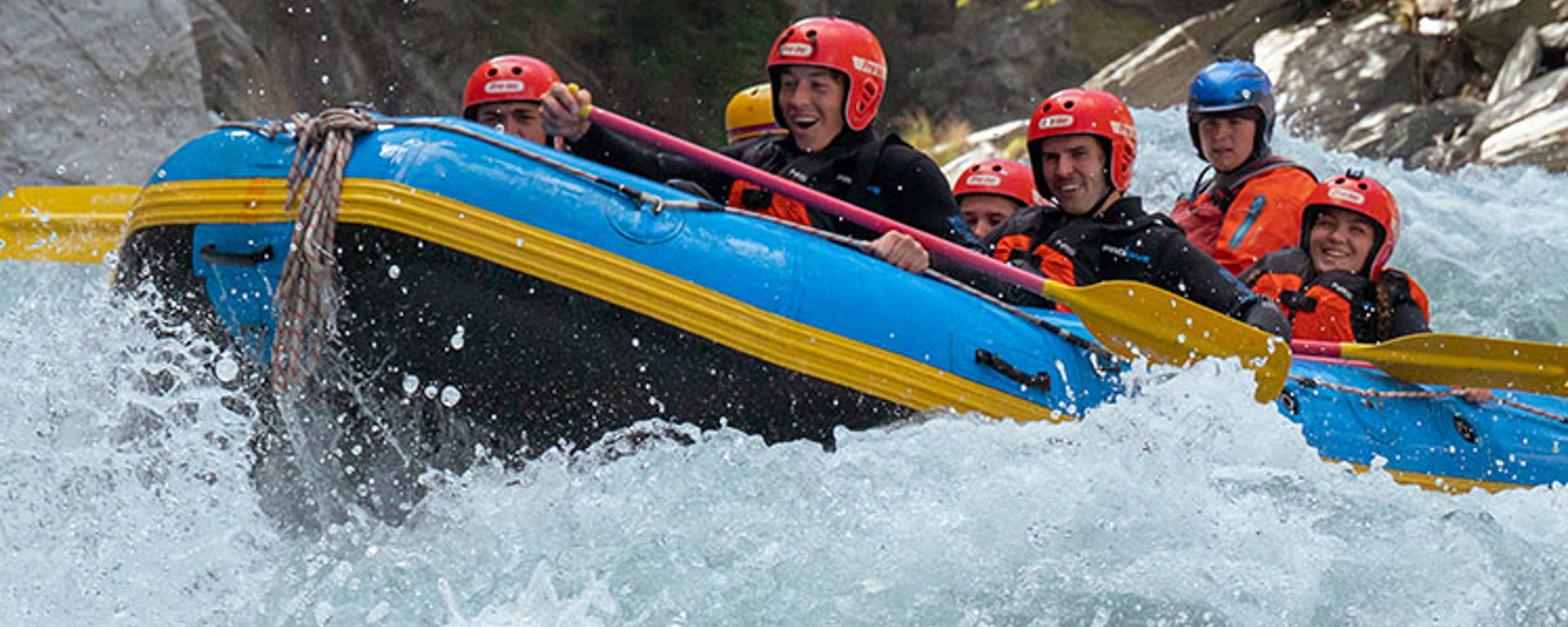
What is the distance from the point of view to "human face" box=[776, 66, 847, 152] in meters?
4.53

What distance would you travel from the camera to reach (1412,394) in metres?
4.68

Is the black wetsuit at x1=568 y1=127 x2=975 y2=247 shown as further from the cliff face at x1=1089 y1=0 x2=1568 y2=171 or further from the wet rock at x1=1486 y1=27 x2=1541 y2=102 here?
the wet rock at x1=1486 y1=27 x2=1541 y2=102

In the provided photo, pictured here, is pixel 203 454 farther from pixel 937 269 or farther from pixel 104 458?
pixel 937 269

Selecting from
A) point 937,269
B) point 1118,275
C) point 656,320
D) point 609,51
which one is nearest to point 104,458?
point 656,320

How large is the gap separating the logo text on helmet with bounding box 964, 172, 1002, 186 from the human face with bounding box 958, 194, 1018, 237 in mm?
46

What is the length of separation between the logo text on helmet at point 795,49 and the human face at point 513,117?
110 cm

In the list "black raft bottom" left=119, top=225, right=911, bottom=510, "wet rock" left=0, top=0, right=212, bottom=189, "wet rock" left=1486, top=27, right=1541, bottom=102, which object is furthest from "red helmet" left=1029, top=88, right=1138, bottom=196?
"wet rock" left=1486, top=27, right=1541, bottom=102

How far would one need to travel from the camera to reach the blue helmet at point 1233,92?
19.8 ft

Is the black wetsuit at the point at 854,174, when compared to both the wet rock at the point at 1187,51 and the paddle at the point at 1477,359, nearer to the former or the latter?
the paddle at the point at 1477,359

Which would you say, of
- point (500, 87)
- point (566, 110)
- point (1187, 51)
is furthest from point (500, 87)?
point (1187, 51)

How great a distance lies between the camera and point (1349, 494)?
12.4ft

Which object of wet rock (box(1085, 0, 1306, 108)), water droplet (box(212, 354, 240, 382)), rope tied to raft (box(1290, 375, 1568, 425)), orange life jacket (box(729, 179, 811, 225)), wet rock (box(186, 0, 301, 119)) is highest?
rope tied to raft (box(1290, 375, 1568, 425))

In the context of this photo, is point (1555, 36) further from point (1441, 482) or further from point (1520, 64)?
point (1441, 482)

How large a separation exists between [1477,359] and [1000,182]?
2.08 meters
